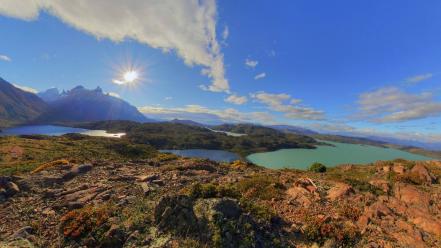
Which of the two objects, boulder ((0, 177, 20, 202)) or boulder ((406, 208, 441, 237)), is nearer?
boulder ((406, 208, 441, 237))

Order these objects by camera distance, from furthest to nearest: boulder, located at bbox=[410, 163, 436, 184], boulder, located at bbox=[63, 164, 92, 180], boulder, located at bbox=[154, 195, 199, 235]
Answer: boulder, located at bbox=[410, 163, 436, 184]
boulder, located at bbox=[63, 164, 92, 180]
boulder, located at bbox=[154, 195, 199, 235]

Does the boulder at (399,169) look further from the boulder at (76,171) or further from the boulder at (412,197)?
the boulder at (76,171)

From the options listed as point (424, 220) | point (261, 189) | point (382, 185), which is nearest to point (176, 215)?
point (261, 189)

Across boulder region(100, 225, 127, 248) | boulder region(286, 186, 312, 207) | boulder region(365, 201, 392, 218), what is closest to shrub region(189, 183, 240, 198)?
boulder region(100, 225, 127, 248)

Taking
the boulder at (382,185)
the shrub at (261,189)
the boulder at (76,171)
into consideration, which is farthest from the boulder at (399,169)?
the boulder at (76,171)

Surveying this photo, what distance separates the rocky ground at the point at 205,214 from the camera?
10.7 metres

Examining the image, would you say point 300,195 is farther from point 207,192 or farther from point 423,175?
point 423,175

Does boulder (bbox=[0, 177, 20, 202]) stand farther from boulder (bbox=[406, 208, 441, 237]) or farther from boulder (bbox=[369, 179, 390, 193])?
boulder (bbox=[369, 179, 390, 193])

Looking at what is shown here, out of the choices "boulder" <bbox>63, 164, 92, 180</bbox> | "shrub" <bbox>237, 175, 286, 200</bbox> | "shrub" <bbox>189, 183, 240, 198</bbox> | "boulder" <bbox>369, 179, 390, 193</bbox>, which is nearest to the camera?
"shrub" <bbox>189, 183, 240, 198</bbox>

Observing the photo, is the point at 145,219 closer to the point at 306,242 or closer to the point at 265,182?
the point at 306,242

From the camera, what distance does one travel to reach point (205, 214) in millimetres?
11523

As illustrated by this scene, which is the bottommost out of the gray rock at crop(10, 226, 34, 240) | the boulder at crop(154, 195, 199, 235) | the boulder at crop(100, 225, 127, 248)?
the gray rock at crop(10, 226, 34, 240)

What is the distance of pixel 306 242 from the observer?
11.6m

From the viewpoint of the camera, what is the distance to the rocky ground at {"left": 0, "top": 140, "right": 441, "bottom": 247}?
10.7m
